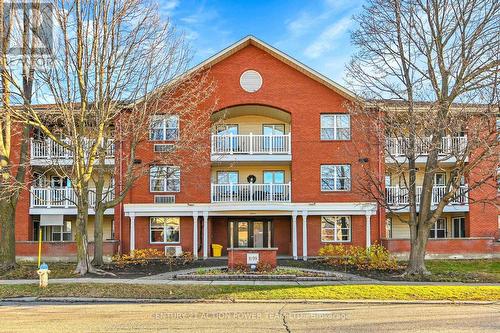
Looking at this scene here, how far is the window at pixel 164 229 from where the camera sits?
2605cm

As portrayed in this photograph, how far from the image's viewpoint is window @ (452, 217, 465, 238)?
27.9 metres

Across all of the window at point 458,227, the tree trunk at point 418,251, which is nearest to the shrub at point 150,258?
the tree trunk at point 418,251

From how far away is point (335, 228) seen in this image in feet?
85.6

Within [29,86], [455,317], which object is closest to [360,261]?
[455,317]

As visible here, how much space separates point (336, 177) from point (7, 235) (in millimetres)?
16435

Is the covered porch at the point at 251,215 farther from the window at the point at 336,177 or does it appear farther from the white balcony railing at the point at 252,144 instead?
the white balcony railing at the point at 252,144

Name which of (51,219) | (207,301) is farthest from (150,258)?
(207,301)

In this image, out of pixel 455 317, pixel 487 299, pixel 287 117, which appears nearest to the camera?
pixel 455 317

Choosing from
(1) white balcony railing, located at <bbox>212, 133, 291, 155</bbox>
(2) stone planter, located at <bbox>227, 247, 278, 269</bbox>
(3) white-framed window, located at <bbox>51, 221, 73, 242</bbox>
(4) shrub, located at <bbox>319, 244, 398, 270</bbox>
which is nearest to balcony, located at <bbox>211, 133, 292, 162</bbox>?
(1) white balcony railing, located at <bbox>212, 133, 291, 155</bbox>

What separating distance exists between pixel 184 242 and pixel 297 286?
12247mm

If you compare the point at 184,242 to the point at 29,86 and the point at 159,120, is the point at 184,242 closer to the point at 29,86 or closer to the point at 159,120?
the point at 159,120

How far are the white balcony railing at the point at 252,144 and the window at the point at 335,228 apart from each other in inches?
177

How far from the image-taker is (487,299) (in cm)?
1266

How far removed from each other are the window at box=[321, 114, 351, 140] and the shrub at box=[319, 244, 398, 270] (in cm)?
609
